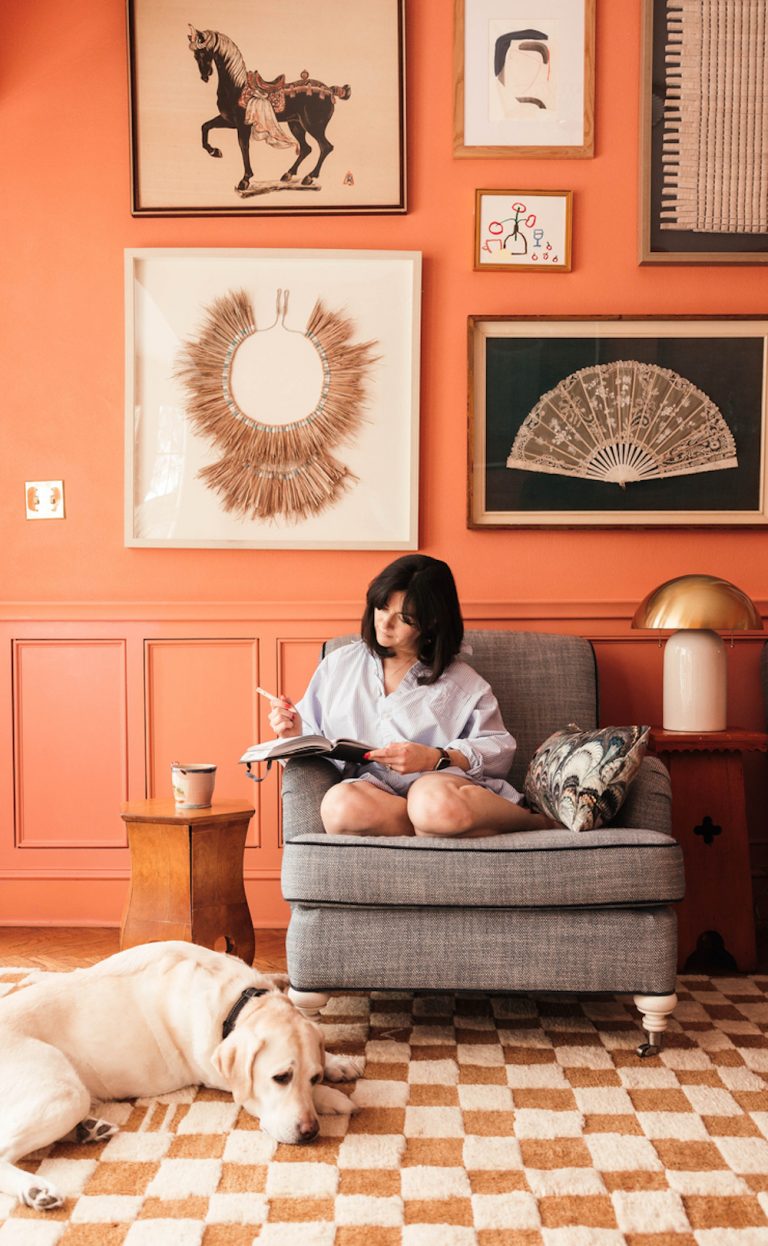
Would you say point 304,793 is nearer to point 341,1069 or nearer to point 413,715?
point 413,715

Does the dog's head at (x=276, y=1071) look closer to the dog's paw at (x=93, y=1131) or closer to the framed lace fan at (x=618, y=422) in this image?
the dog's paw at (x=93, y=1131)

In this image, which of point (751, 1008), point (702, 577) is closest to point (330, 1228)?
point (751, 1008)

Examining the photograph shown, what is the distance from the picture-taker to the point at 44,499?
10.8ft

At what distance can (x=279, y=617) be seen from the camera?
10.6 feet

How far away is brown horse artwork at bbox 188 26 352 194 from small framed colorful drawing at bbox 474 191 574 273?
1.76ft

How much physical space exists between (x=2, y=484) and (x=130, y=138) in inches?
44.7

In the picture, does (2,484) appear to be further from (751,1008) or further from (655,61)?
(751,1008)

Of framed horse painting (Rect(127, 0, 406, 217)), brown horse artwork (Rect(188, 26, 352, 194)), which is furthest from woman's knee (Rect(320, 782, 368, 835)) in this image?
brown horse artwork (Rect(188, 26, 352, 194))

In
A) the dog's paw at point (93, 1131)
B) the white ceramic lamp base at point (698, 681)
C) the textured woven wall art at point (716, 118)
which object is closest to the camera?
the dog's paw at point (93, 1131)

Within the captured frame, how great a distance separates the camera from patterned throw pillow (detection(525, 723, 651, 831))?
2309 millimetres

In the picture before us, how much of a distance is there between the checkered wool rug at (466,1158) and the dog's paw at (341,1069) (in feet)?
0.12

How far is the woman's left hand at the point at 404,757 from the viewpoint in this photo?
246 cm

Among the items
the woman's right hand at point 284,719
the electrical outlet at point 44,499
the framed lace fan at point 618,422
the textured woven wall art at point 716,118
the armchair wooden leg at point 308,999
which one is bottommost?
the armchair wooden leg at point 308,999

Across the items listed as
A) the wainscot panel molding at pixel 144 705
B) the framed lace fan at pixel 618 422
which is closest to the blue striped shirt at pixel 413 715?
the wainscot panel molding at pixel 144 705
